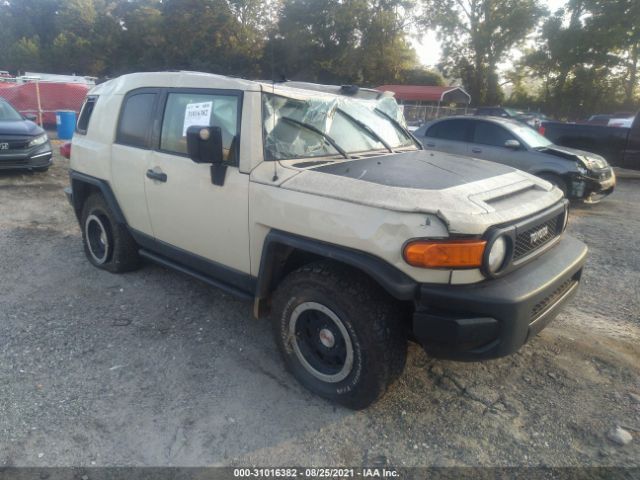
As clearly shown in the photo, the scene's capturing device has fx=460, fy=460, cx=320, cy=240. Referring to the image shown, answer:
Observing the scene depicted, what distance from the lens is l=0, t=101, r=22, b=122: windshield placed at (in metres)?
9.37

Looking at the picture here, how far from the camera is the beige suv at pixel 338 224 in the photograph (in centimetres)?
235

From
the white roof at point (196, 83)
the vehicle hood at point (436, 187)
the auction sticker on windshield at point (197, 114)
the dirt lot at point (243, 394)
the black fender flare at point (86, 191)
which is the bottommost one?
the dirt lot at point (243, 394)

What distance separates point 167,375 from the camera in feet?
10.3

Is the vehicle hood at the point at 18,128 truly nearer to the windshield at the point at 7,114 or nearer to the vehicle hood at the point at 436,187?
the windshield at the point at 7,114

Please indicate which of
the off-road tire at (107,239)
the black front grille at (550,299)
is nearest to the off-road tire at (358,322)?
the black front grille at (550,299)

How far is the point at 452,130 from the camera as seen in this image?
9.28 meters

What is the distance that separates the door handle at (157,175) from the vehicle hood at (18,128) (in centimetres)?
687

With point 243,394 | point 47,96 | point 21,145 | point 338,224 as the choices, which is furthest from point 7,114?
point 338,224

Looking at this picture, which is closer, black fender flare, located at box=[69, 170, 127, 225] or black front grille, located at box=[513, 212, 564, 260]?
black front grille, located at box=[513, 212, 564, 260]

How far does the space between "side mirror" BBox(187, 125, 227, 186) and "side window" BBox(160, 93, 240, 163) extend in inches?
5.8

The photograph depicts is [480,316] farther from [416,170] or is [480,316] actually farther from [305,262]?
[305,262]

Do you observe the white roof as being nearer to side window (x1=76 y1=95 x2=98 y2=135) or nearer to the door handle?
side window (x1=76 y1=95 x2=98 y2=135)

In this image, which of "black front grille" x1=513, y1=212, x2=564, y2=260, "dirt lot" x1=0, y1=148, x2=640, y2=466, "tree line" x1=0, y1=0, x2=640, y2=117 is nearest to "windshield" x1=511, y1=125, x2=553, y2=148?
"dirt lot" x1=0, y1=148, x2=640, y2=466

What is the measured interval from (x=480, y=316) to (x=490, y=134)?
24.1 feet
